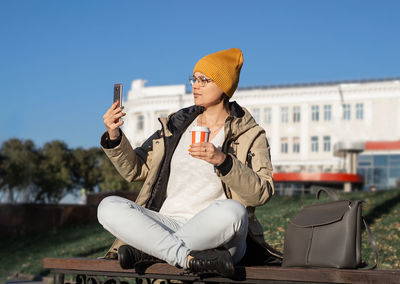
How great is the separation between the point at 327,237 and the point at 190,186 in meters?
0.89

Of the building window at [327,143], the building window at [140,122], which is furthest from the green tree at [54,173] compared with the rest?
the building window at [327,143]

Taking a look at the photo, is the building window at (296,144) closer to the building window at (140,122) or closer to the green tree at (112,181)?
the building window at (140,122)

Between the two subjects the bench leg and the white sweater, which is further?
the bench leg

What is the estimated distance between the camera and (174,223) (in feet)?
10.8

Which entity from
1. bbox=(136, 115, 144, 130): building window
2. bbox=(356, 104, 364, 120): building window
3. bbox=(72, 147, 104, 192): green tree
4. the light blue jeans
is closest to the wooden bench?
the light blue jeans

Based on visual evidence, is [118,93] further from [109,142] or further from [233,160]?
[233,160]

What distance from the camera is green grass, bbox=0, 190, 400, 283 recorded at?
8.12 m

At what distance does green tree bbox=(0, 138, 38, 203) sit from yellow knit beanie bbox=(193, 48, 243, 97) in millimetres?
35525

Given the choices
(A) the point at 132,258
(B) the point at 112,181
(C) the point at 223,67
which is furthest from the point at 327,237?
(B) the point at 112,181

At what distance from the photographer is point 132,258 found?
3035 millimetres

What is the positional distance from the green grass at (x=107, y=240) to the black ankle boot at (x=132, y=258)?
2.81 m

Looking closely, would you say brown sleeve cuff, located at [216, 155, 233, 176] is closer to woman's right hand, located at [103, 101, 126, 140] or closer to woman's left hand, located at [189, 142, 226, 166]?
woman's left hand, located at [189, 142, 226, 166]

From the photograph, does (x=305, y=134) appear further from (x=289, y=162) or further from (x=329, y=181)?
(x=329, y=181)

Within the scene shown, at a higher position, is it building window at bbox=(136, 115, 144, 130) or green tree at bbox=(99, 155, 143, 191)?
building window at bbox=(136, 115, 144, 130)
